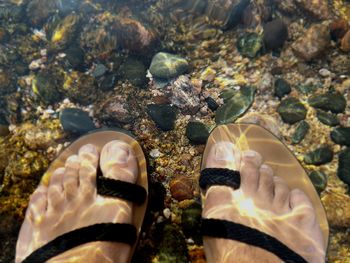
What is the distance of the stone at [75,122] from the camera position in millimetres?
3871

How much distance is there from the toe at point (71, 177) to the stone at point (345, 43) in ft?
10.4

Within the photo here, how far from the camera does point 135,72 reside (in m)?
4.12

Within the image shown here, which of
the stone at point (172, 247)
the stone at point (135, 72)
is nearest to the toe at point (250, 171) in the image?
the stone at point (172, 247)

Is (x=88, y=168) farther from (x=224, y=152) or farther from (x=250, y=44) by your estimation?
(x=250, y=44)

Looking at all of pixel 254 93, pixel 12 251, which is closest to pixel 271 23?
pixel 254 93

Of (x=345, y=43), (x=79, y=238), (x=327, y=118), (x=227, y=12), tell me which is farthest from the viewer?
(x=227, y=12)

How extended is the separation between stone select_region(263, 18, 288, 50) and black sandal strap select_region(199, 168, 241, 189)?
1.75m

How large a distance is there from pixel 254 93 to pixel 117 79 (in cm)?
168

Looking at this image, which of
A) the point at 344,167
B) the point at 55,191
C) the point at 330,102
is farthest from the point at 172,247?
the point at 330,102

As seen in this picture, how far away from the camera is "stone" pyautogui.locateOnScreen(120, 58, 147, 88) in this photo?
411 centimetres

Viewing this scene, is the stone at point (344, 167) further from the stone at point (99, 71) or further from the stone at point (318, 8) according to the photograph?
the stone at point (99, 71)

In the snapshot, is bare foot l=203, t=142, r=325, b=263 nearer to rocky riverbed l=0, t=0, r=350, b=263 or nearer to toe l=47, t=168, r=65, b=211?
rocky riverbed l=0, t=0, r=350, b=263

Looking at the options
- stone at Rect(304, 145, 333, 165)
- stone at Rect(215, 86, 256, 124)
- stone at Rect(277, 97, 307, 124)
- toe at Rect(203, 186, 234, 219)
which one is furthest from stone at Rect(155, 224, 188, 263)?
stone at Rect(277, 97, 307, 124)

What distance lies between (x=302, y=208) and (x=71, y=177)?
2209 millimetres
